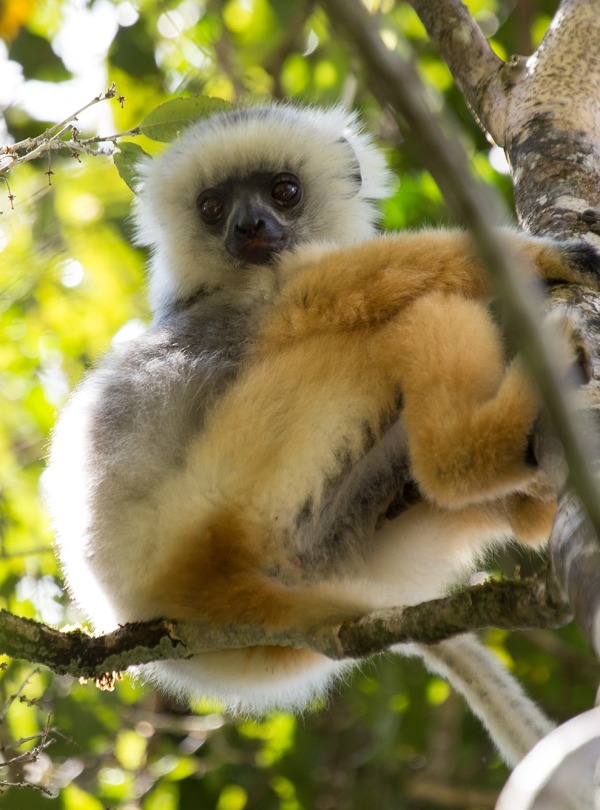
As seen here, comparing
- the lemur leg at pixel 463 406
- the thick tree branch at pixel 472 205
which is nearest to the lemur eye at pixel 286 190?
the lemur leg at pixel 463 406

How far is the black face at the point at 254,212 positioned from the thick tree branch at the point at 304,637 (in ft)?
6.61

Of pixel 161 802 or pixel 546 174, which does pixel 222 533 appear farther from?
pixel 161 802

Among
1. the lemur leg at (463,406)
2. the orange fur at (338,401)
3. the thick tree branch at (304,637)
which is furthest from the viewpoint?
the orange fur at (338,401)

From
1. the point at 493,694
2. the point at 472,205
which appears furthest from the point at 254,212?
the point at 472,205

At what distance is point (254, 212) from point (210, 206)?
0.49 m

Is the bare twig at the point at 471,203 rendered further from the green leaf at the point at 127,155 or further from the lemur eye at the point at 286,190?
the lemur eye at the point at 286,190

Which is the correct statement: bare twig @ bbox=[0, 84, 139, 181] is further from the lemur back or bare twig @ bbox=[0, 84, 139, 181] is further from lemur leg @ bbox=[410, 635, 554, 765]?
lemur leg @ bbox=[410, 635, 554, 765]

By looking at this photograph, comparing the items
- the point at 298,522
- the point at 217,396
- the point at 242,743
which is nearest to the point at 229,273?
the point at 217,396

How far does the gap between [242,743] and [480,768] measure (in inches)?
63.7

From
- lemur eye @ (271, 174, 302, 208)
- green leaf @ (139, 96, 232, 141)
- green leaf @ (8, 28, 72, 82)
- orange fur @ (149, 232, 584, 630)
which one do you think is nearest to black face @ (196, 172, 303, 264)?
lemur eye @ (271, 174, 302, 208)

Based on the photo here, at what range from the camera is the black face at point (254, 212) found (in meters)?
4.77

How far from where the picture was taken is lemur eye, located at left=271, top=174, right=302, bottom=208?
5246mm

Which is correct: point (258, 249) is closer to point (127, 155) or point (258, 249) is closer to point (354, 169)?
point (127, 155)

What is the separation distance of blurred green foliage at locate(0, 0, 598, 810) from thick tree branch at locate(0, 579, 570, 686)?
185cm
